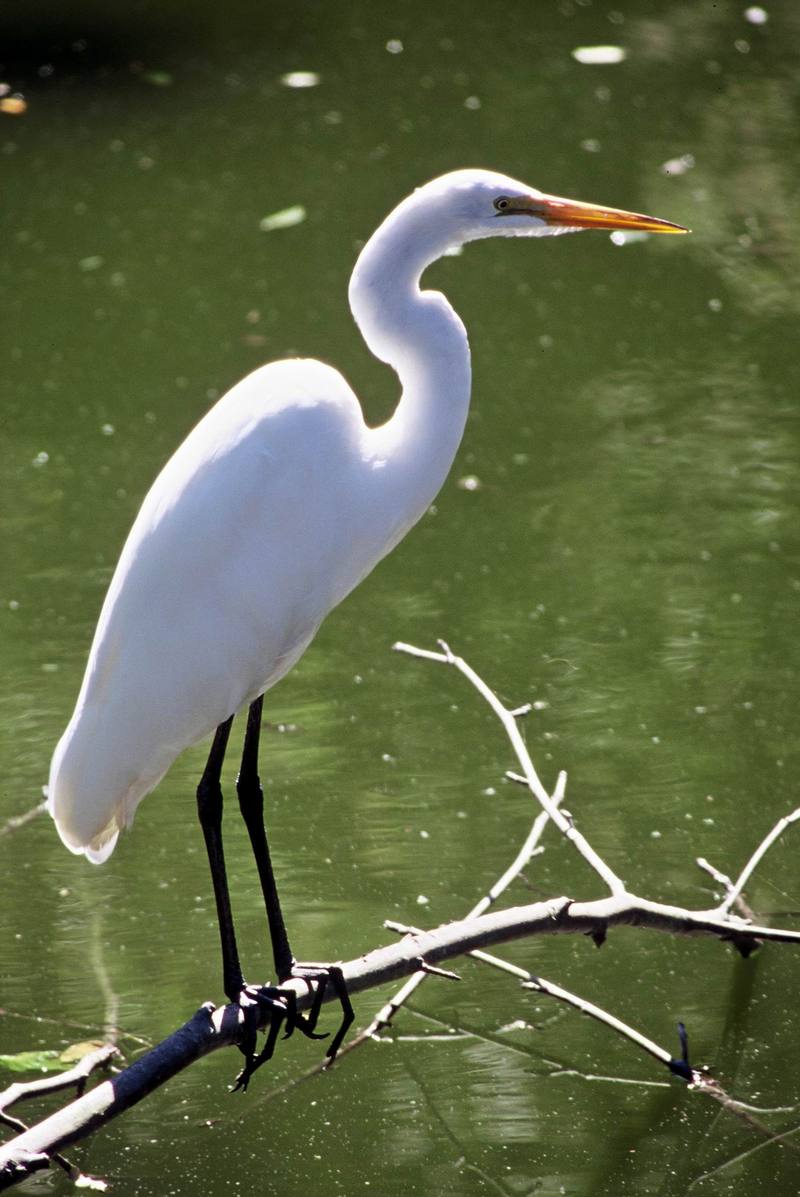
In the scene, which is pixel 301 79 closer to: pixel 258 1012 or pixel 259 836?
pixel 259 836

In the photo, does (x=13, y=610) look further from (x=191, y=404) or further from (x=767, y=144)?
(x=767, y=144)

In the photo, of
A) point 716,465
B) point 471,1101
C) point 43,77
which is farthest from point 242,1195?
point 43,77

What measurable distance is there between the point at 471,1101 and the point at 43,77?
19.0ft

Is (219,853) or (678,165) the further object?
(678,165)

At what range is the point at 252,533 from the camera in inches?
99.4

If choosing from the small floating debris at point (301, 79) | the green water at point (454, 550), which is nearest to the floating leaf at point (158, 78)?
the green water at point (454, 550)

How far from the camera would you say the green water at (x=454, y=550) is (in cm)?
291

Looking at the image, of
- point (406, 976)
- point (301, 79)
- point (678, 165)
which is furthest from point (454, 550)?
point (301, 79)

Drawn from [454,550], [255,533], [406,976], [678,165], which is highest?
[255,533]

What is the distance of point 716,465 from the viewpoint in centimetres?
482

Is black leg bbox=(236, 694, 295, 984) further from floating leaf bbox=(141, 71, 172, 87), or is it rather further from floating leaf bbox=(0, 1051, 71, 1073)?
floating leaf bbox=(141, 71, 172, 87)

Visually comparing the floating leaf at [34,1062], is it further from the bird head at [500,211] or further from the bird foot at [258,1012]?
the bird head at [500,211]

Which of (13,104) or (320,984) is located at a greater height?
(320,984)

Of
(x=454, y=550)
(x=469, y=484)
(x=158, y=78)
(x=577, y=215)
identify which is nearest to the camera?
(x=577, y=215)
